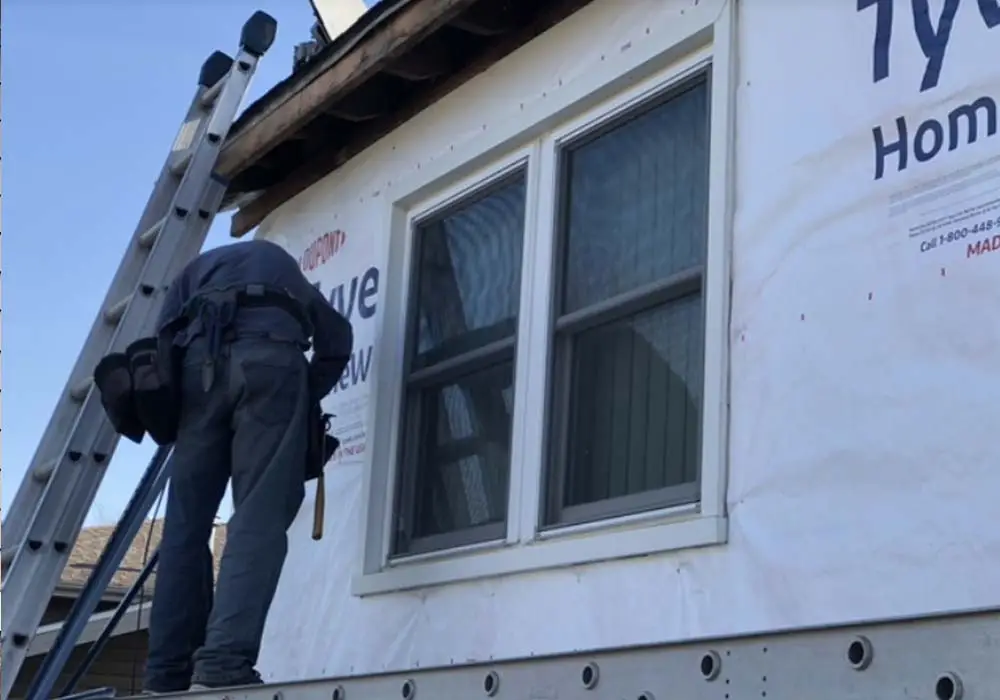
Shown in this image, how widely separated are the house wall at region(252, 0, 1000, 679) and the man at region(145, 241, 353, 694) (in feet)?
2.52

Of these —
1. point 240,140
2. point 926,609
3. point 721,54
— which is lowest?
point 926,609

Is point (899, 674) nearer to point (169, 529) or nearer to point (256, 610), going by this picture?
point (256, 610)

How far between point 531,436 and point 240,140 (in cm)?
232

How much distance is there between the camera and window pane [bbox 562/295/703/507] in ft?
13.1

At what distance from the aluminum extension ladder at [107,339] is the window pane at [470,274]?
2.88 feet

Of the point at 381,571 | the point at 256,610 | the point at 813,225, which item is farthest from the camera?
the point at 381,571

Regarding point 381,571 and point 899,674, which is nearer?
point 899,674

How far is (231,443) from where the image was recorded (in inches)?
165

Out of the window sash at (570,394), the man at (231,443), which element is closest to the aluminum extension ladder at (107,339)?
the man at (231,443)

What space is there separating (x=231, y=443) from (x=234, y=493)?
0.19 m

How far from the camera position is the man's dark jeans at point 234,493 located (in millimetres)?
3916

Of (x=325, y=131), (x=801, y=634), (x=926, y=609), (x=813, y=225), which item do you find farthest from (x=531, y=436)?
(x=801, y=634)

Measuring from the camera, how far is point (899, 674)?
63.3 inches

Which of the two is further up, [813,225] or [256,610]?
[813,225]
